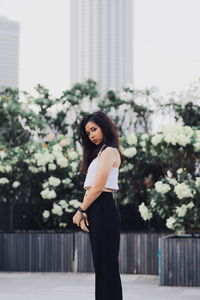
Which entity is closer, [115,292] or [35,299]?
[115,292]

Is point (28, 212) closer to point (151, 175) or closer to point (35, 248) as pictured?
point (35, 248)

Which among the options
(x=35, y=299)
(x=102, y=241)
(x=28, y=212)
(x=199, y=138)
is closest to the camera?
(x=102, y=241)

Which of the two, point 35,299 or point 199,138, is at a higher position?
point 199,138

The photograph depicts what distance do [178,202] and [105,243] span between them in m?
3.98

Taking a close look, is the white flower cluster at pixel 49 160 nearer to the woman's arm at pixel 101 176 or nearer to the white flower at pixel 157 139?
the white flower at pixel 157 139

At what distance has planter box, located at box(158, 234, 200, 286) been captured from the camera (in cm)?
702

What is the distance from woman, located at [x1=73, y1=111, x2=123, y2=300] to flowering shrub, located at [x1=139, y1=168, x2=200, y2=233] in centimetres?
343

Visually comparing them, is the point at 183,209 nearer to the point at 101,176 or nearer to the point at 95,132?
the point at 95,132

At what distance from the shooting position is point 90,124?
4.11 meters

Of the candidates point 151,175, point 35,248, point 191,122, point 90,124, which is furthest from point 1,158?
point 90,124

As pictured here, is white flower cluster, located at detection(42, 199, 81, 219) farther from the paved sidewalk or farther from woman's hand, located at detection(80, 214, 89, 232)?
woman's hand, located at detection(80, 214, 89, 232)

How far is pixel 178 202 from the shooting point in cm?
779

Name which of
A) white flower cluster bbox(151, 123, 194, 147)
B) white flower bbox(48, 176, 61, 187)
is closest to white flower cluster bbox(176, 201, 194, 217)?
white flower cluster bbox(151, 123, 194, 147)

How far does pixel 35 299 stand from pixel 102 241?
8.14 ft
